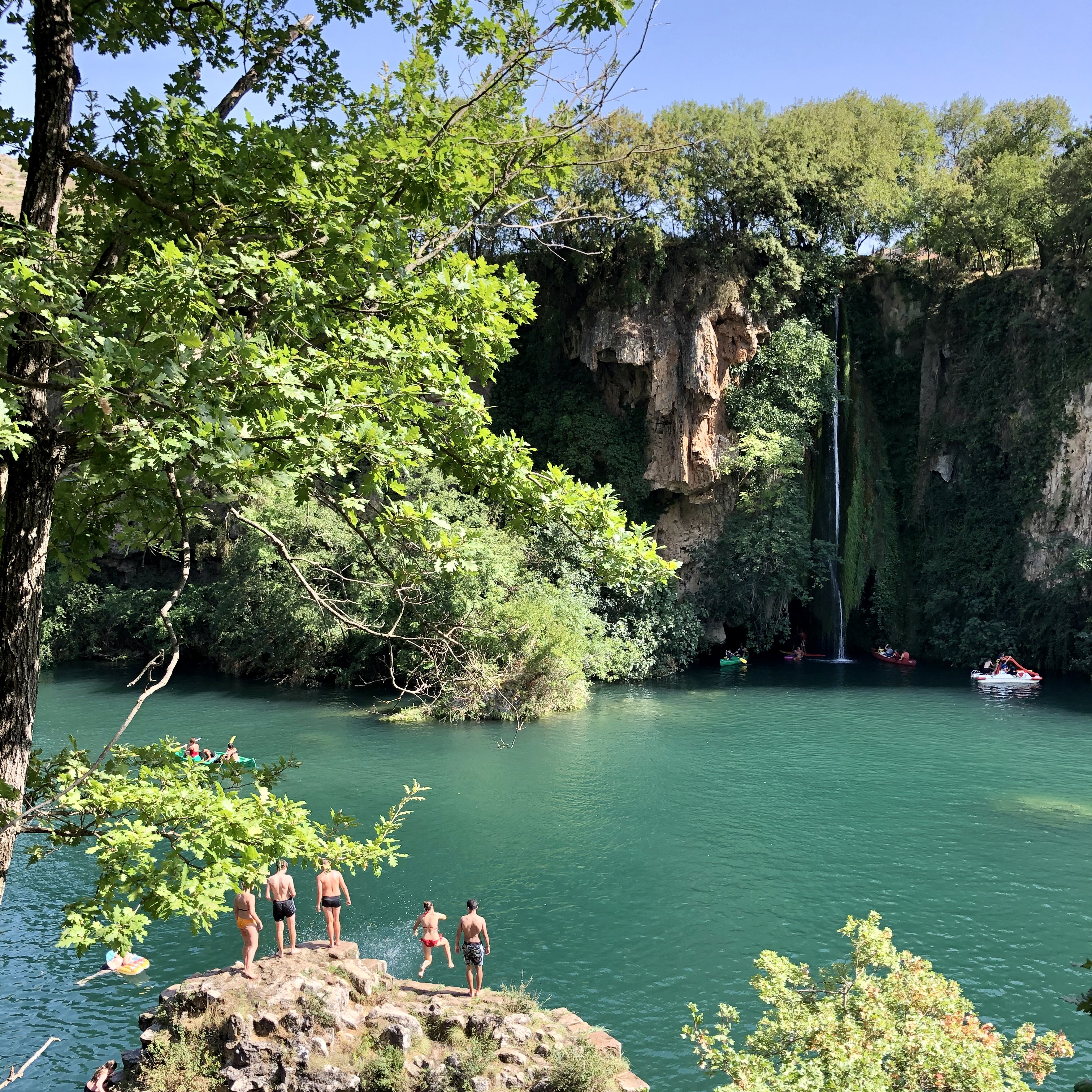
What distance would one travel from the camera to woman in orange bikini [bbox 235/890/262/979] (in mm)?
9891

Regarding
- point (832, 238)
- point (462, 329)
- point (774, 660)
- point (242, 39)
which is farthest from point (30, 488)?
point (832, 238)

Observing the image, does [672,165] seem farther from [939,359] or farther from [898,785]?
[898,785]

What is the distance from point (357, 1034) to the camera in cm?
917

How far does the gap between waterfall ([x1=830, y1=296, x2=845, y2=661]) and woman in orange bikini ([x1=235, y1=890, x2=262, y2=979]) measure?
26.6 m

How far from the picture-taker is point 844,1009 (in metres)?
7.11

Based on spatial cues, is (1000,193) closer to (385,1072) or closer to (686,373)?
(686,373)

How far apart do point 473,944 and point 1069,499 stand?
25.8 m

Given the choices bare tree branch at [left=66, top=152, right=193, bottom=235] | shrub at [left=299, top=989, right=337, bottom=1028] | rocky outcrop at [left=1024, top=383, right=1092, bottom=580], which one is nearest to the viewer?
bare tree branch at [left=66, top=152, right=193, bottom=235]

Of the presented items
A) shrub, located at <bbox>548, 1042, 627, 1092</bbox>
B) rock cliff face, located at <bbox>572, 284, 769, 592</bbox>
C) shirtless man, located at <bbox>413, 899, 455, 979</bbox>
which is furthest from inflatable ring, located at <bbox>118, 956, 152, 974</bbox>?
rock cliff face, located at <bbox>572, 284, 769, 592</bbox>

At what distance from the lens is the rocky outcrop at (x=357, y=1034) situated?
8664 millimetres

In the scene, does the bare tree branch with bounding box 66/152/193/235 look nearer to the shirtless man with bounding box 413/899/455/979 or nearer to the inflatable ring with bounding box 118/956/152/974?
the shirtless man with bounding box 413/899/455/979

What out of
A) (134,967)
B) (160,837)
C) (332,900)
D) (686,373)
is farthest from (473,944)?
(686,373)

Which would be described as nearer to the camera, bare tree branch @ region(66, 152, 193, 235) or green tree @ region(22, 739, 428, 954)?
green tree @ region(22, 739, 428, 954)

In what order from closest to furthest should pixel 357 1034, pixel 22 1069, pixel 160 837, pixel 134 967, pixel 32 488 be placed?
pixel 22 1069, pixel 160 837, pixel 32 488, pixel 357 1034, pixel 134 967
